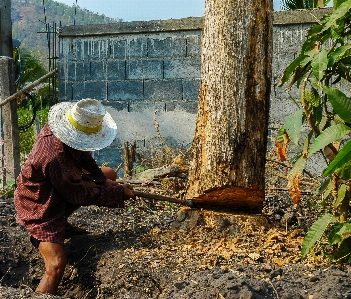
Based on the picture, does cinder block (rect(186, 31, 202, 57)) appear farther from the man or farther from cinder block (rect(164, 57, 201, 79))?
the man

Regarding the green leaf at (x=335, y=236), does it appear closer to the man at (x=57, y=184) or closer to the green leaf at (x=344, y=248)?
the green leaf at (x=344, y=248)

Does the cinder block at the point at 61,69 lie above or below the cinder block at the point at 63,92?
above

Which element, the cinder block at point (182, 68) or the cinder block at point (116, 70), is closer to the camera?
the cinder block at point (182, 68)

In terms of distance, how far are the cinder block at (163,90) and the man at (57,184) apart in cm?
259

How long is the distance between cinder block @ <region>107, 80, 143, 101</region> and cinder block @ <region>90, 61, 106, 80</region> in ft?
0.45

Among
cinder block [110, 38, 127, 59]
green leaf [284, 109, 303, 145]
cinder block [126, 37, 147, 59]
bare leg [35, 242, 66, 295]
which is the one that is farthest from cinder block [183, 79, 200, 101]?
green leaf [284, 109, 303, 145]

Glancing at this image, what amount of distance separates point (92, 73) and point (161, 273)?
3740 millimetres

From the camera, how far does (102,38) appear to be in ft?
21.9

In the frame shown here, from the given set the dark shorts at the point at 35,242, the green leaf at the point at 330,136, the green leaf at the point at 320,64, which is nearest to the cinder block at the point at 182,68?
the dark shorts at the point at 35,242

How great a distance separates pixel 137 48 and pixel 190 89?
0.77m

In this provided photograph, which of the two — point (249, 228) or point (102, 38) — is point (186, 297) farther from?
point (102, 38)

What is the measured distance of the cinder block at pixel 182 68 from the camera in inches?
250

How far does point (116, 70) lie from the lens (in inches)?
262

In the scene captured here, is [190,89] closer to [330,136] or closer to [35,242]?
[35,242]
